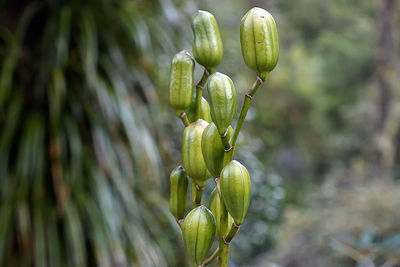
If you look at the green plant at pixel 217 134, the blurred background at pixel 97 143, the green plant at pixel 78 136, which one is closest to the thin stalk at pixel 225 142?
the green plant at pixel 217 134

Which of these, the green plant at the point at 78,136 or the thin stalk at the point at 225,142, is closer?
the thin stalk at the point at 225,142

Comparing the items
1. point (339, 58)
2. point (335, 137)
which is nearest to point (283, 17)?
point (339, 58)

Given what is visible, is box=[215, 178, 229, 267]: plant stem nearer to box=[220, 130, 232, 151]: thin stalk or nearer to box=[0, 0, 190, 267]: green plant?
box=[220, 130, 232, 151]: thin stalk

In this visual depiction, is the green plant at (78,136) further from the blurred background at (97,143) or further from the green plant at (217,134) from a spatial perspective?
the green plant at (217,134)

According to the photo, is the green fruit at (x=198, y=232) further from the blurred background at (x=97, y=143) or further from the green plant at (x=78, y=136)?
the green plant at (x=78, y=136)

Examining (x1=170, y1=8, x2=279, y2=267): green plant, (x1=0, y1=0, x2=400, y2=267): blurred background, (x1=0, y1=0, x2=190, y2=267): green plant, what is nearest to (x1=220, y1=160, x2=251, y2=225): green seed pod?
(x1=170, y1=8, x2=279, y2=267): green plant

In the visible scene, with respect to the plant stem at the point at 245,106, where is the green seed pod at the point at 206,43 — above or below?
above

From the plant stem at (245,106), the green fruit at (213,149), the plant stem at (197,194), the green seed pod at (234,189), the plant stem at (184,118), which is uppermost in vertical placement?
the plant stem at (245,106)
